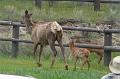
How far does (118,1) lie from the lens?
880 inches

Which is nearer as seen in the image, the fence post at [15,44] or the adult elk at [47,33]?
the adult elk at [47,33]

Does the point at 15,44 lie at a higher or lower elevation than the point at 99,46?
lower

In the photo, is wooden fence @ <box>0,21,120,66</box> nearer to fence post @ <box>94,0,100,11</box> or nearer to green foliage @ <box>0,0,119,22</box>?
green foliage @ <box>0,0,119,22</box>

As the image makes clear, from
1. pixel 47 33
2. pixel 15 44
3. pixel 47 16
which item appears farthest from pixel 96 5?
pixel 47 33

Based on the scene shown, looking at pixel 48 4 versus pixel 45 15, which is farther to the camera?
pixel 48 4

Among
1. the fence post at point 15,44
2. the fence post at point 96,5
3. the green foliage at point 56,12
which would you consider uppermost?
the fence post at point 96,5

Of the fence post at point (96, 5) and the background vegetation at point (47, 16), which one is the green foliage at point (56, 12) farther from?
the fence post at point (96, 5)

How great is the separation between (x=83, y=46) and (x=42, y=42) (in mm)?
1900

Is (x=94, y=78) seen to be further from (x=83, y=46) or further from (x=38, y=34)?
(x=83, y=46)

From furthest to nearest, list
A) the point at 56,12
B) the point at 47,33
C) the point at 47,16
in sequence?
the point at 56,12, the point at 47,16, the point at 47,33

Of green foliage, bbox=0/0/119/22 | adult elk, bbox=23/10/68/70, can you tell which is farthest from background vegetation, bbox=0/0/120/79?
adult elk, bbox=23/10/68/70

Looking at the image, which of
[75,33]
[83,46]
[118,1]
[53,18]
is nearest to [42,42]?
[83,46]

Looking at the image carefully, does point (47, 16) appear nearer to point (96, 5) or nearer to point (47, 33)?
point (96, 5)

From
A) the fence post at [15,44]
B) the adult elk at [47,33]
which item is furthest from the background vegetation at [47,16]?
the adult elk at [47,33]
